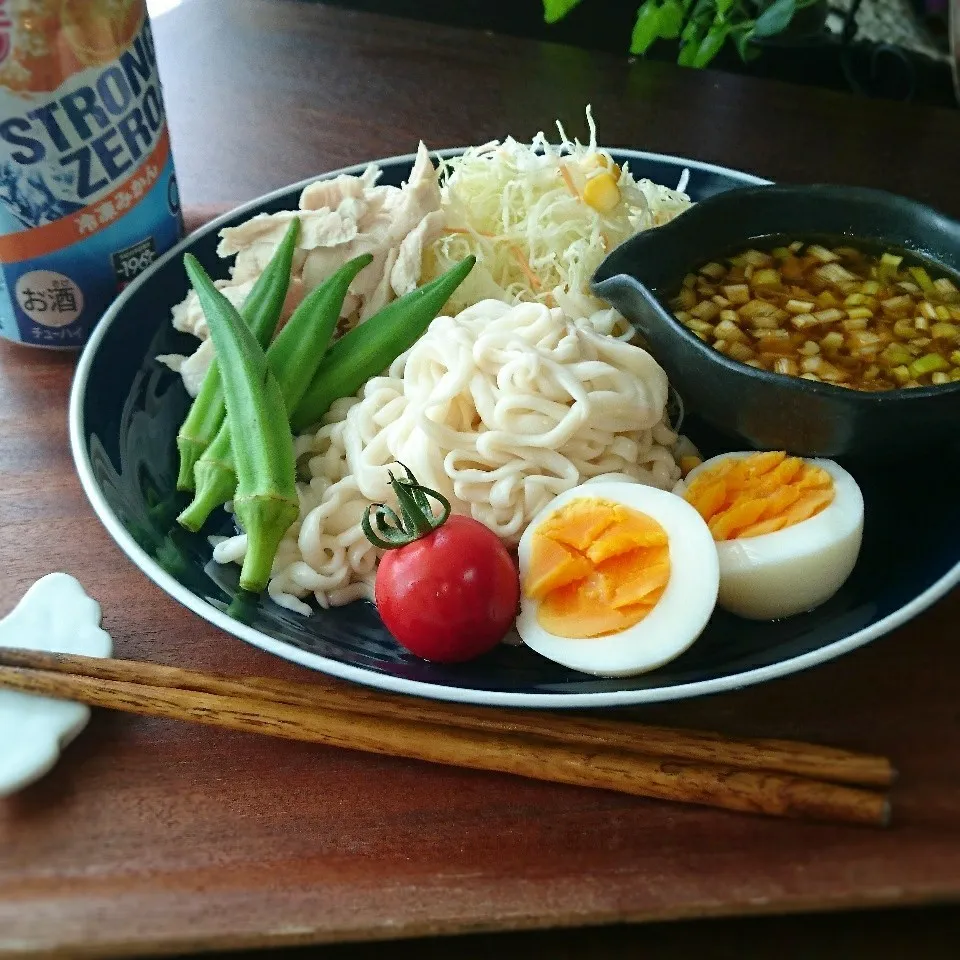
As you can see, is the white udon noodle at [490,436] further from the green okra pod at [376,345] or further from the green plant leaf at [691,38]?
the green plant leaf at [691,38]

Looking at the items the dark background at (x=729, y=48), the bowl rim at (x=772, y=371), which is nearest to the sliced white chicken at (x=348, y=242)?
the bowl rim at (x=772, y=371)

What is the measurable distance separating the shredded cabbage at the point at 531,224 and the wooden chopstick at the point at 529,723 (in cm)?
84

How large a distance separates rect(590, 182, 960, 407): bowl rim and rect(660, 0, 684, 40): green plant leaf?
1.29 meters

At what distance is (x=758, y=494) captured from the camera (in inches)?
53.8

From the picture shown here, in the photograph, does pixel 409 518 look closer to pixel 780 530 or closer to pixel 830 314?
pixel 780 530

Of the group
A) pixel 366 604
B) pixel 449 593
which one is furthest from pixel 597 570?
pixel 366 604

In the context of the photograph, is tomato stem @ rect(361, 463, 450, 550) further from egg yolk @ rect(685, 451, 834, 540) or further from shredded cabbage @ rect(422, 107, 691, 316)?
shredded cabbage @ rect(422, 107, 691, 316)

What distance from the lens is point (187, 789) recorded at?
3.69ft

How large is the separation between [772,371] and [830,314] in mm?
253

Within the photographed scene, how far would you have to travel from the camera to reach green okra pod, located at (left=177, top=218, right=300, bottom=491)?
1.56m

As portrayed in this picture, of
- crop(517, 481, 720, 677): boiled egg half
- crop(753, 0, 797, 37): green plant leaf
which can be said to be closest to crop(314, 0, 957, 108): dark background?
crop(753, 0, 797, 37): green plant leaf

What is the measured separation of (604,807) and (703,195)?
1.43m

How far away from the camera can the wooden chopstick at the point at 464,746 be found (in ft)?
3.50

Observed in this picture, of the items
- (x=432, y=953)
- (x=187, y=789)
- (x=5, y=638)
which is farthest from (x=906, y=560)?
(x=5, y=638)
